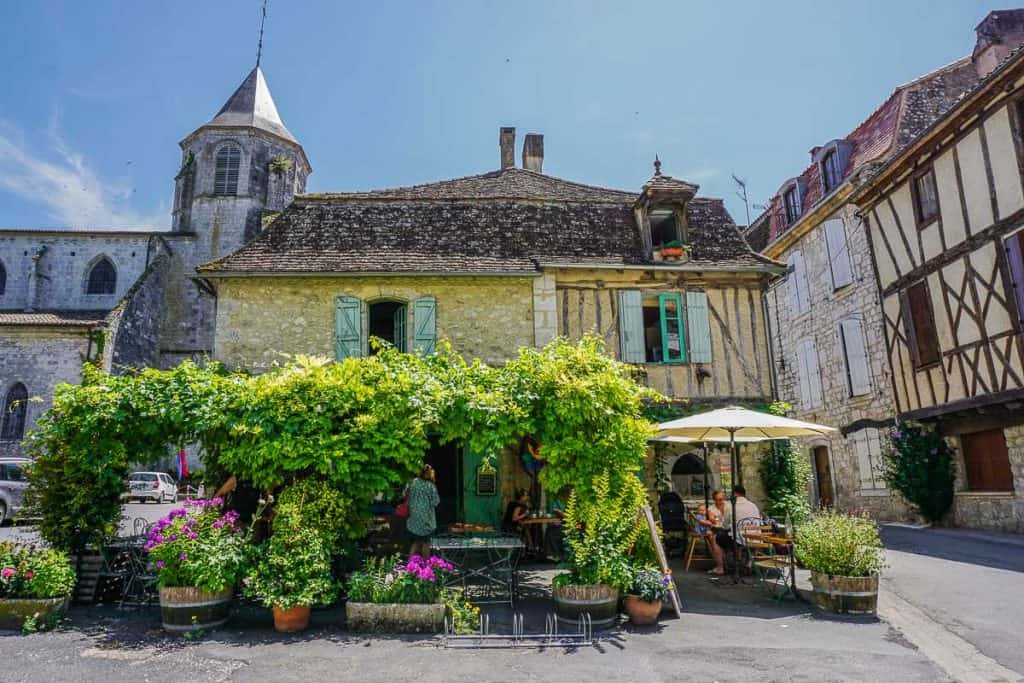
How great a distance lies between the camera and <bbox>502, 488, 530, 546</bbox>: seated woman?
9.20m

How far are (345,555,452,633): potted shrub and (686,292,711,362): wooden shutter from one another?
6.73 m

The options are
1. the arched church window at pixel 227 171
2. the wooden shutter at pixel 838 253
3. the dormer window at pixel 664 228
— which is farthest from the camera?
the arched church window at pixel 227 171

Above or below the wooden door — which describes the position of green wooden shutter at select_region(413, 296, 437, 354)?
above

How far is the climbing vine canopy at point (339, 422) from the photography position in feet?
20.6

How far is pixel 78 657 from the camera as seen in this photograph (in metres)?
4.97

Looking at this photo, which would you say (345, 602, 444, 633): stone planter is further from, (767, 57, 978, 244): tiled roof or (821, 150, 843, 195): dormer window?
(821, 150, 843, 195): dormer window

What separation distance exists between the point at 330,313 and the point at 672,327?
5881mm

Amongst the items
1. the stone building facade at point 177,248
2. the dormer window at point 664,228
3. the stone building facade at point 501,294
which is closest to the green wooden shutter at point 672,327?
the stone building facade at point 501,294

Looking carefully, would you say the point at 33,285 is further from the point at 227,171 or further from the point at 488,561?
the point at 488,561

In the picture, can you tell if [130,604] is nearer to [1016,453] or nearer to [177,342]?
[1016,453]

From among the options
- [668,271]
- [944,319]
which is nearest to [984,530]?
[944,319]

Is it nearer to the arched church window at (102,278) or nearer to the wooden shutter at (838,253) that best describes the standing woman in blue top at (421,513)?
the wooden shutter at (838,253)

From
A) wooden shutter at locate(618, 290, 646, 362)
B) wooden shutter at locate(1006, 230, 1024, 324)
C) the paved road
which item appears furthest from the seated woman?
wooden shutter at locate(1006, 230, 1024, 324)

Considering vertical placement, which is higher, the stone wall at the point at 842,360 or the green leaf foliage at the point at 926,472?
the stone wall at the point at 842,360
